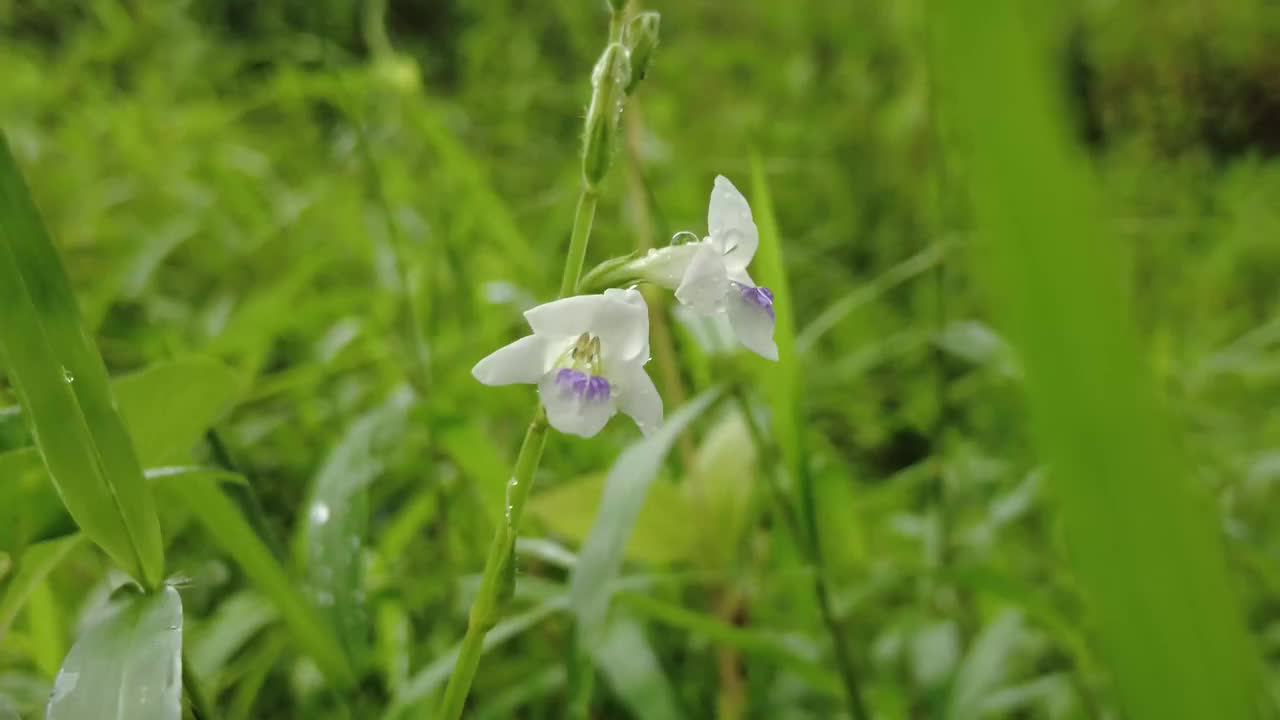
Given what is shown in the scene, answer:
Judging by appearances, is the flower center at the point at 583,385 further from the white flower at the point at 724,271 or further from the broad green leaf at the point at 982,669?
the broad green leaf at the point at 982,669


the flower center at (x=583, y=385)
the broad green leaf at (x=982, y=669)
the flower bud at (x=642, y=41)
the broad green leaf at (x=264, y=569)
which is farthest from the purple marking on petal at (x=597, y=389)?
the broad green leaf at (x=982, y=669)

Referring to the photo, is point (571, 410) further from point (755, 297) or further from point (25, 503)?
point (25, 503)

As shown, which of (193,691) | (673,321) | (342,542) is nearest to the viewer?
(193,691)

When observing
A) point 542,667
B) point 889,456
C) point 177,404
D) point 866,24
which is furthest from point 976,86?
point 866,24

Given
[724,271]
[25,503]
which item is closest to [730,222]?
[724,271]

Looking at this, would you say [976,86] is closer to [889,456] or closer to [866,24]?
[889,456]
